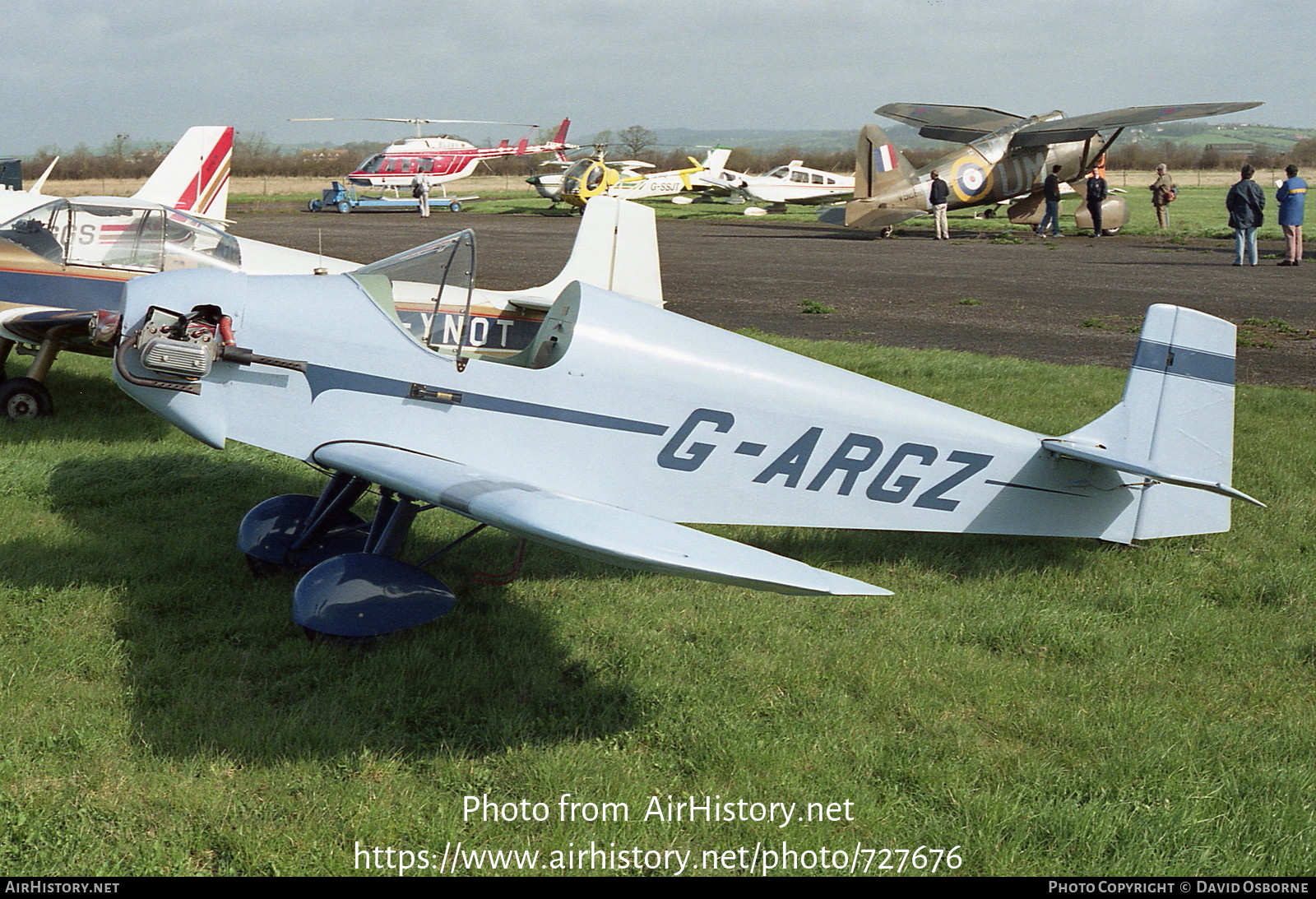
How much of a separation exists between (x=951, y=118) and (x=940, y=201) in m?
2.99

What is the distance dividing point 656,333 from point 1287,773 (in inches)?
114

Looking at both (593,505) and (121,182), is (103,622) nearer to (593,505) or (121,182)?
(593,505)

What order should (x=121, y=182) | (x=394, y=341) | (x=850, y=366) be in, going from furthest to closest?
(x=121, y=182)
(x=850, y=366)
(x=394, y=341)

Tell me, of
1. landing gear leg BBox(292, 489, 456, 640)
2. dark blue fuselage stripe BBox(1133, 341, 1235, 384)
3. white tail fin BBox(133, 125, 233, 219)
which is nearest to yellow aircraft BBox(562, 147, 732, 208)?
white tail fin BBox(133, 125, 233, 219)

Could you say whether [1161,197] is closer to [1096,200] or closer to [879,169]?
[1096,200]

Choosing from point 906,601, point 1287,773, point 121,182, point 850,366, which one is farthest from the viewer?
point 121,182

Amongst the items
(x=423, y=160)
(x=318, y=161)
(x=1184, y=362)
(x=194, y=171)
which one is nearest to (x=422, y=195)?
(x=423, y=160)

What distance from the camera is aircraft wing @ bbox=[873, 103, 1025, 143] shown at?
2858 cm

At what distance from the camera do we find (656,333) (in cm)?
454

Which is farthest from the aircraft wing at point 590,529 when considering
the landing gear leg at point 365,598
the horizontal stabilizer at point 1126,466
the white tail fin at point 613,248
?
the white tail fin at point 613,248

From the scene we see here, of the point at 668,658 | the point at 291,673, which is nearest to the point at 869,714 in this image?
the point at 668,658

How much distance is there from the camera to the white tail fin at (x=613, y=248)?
27.3 feet
